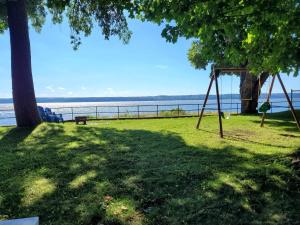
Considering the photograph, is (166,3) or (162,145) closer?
(166,3)

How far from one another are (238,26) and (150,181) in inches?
150

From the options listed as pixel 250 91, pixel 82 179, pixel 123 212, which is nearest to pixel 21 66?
pixel 82 179

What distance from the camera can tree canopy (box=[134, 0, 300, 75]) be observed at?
671 centimetres

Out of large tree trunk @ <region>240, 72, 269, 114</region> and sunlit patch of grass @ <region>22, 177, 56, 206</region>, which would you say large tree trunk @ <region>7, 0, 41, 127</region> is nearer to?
sunlit patch of grass @ <region>22, 177, 56, 206</region>

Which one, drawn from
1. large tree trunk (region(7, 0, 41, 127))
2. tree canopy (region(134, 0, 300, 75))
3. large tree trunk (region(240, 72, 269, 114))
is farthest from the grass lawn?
large tree trunk (region(240, 72, 269, 114))

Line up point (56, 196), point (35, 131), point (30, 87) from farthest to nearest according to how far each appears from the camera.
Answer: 1. point (30, 87)
2. point (35, 131)
3. point (56, 196)

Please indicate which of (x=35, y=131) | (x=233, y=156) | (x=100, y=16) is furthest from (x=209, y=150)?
(x=100, y=16)

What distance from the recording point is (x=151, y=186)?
625cm

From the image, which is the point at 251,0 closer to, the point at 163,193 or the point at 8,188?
the point at 163,193

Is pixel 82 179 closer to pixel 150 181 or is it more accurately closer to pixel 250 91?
pixel 150 181

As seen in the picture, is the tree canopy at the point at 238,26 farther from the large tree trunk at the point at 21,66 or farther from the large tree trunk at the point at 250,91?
the large tree trunk at the point at 250,91

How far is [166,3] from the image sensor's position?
693 centimetres

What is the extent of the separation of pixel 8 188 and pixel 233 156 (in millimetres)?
5282

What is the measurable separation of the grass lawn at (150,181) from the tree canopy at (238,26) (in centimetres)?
247
